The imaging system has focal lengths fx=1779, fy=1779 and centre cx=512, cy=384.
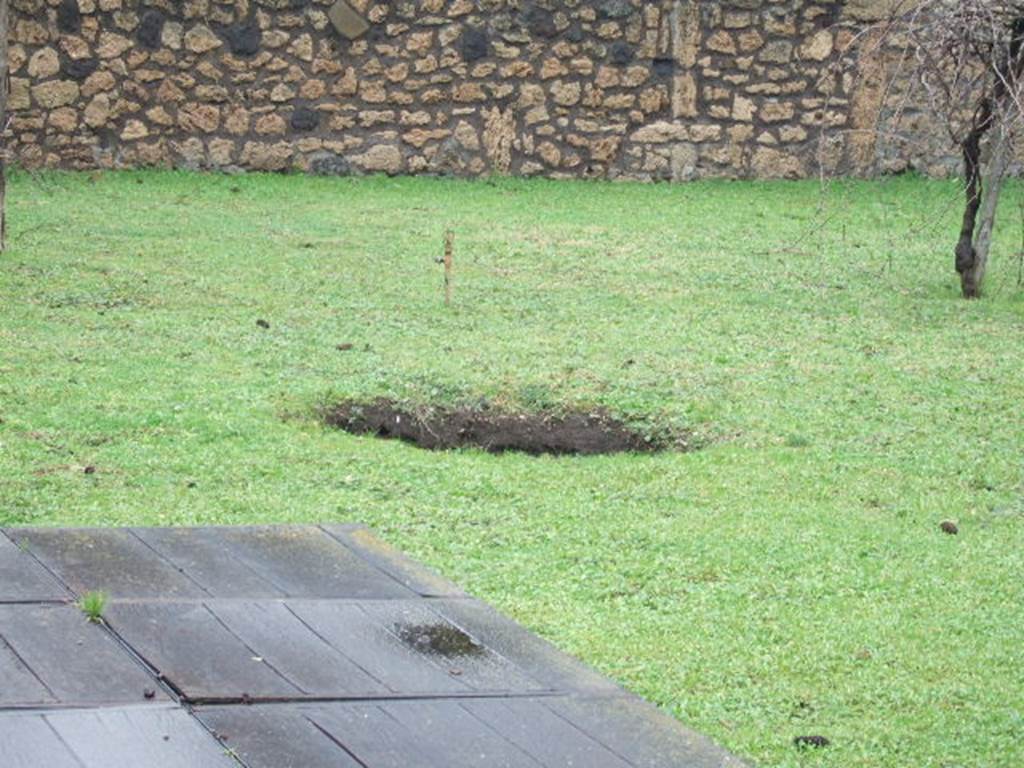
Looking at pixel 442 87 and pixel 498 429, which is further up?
pixel 442 87

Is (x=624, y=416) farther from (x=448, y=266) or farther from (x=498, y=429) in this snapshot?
(x=448, y=266)

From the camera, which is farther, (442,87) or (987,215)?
(442,87)

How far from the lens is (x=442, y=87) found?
13.5 m

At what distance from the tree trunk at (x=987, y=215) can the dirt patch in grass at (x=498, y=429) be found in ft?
10.9

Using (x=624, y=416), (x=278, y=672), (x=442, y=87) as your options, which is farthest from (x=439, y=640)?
(x=442, y=87)

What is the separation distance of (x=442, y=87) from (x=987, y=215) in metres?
5.15

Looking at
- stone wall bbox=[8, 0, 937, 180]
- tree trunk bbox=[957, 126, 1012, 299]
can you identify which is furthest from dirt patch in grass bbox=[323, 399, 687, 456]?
stone wall bbox=[8, 0, 937, 180]

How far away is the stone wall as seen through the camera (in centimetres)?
1302

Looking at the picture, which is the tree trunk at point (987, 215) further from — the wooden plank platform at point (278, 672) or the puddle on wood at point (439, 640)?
the puddle on wood at point (439, 640)

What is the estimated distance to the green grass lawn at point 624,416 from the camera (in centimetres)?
456

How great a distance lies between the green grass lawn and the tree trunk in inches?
9.2

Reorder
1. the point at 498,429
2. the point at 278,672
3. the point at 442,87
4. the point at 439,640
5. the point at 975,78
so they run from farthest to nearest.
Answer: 1. the point at 442,87
2. the point at 975,78
3. the point at 498,429
4. the point at 439,640
5. the point at 278,672

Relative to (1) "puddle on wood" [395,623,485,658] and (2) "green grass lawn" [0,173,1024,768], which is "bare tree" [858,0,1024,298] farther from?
(1) "puddle on wood" [395,623,485,658]

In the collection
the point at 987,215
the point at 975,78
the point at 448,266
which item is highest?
the point at 975,78
